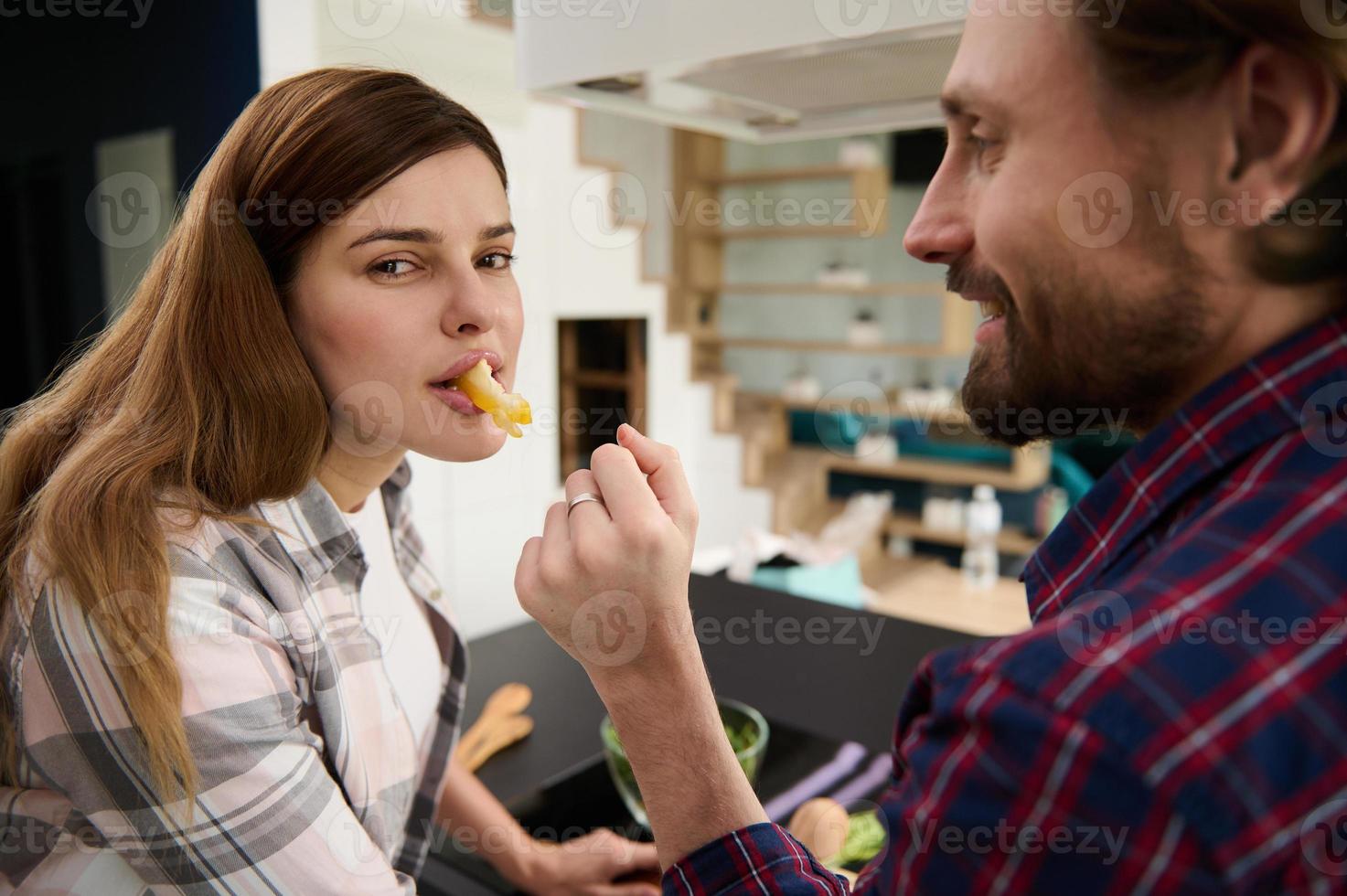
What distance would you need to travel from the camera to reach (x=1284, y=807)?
0.39 m

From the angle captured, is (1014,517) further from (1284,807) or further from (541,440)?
(1284,807)

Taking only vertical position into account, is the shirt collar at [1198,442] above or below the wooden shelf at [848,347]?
above

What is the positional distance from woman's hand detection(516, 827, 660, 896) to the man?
507 millimetres

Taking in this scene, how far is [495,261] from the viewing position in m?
1.04

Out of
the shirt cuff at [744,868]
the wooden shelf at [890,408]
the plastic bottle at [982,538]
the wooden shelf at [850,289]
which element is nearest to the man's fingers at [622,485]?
the shirt cuff at [744,868]

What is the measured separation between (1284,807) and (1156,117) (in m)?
0.37

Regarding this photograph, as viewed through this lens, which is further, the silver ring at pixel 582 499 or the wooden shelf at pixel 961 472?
the wooden shelf at pixel 961 472

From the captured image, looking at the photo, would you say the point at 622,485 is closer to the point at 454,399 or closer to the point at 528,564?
the point at 528,564

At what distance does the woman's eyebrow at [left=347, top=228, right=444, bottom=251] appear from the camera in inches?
36.1

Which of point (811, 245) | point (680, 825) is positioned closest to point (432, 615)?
point (680, 825)

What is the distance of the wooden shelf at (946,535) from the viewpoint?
448 centimetres

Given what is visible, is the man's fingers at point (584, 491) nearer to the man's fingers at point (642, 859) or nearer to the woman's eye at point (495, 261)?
the woman's eye at point (495, 261)

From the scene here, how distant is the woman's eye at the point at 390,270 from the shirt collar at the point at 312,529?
23 centimetres

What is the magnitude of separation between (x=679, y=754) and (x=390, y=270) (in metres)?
0.58
